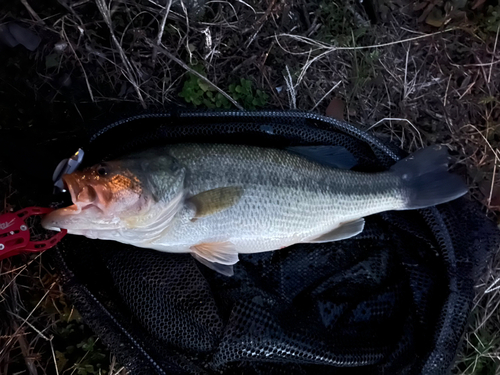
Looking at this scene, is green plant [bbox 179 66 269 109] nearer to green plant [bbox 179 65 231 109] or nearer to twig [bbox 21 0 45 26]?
green plant [bbox 179 65 231 109]

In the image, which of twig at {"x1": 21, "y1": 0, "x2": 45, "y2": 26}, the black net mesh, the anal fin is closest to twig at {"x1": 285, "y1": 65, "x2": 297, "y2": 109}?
the black net mesh

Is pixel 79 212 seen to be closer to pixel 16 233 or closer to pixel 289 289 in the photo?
pixel 16 233

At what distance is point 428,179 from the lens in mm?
2723

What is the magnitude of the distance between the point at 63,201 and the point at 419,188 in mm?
2065

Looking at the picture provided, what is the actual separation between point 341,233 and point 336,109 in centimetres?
93

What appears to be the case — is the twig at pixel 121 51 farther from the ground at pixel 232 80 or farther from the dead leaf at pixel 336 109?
the dead leaf at pixel 336 109

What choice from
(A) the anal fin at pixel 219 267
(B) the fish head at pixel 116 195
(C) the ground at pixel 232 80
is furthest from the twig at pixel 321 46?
(A) the anal fin at pixel 219 267

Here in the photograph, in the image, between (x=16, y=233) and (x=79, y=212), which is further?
(x=16, y=233)

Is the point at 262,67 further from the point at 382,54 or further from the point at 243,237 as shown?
the point at 243,237

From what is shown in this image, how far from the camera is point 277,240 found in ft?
8.22

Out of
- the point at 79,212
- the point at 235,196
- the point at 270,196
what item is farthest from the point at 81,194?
the point at 270,196

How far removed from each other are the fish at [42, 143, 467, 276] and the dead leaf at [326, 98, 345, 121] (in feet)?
1.45

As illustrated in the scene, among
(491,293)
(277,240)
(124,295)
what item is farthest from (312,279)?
(491,293)

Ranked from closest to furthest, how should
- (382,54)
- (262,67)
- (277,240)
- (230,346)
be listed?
(230,346)
(277,240)
(262,67)
(382,54)
